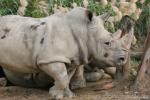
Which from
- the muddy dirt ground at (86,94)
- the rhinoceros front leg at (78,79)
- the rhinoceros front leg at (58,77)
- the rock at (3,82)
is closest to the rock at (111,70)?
the muddy dirt ground at (86,94)

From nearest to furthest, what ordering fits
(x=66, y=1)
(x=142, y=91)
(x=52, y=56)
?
(x=52, y=56), (x=142, y=91), (x=66, y=1)

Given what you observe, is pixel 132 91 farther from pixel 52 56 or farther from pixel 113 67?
pixel 52 56

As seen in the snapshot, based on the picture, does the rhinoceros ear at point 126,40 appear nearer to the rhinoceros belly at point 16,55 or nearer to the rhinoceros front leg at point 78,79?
the rhinoceros front leg at point 78,79

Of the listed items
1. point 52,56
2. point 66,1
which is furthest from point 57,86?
point 66,1

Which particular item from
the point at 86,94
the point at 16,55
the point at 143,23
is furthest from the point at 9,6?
the point at 86,94

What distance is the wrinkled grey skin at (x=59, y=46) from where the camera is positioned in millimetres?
6511

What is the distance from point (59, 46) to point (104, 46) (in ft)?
1.81

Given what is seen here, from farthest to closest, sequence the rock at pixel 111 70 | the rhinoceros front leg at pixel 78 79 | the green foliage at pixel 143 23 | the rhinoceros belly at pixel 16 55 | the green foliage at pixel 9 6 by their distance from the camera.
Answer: the green foliage at pixel 143 23
the green foliage at pixel 9 6
the rock at pixel 111 70
the rhinoceros front leg at pixel 78 79
the rhinoceros belly at pixel 16 55

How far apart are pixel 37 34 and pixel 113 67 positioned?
1176 mm

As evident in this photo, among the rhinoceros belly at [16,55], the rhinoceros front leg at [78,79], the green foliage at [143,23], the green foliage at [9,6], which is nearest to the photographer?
the rhinoceros belly at [16,55]

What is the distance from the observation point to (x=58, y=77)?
6504 millimetres

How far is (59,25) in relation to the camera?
6645mm

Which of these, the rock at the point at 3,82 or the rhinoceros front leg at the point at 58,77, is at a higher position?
the rhinoceros front leg at the point at 58,77

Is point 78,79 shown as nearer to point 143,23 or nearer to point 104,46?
point 104,46
